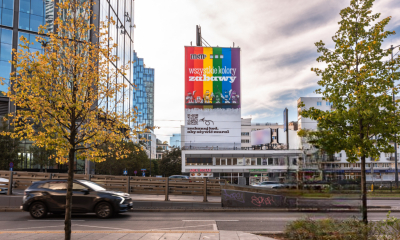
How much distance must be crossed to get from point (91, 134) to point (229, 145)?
228 ft

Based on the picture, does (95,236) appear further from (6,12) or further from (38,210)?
(6,12)

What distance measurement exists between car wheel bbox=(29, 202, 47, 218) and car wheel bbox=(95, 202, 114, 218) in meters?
2.25

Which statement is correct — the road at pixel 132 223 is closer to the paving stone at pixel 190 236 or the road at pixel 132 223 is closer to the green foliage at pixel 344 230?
the paving stone at pixel 190 236

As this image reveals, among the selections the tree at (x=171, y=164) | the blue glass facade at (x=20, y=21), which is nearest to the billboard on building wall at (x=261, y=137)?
the tree at (x=171, y=164)

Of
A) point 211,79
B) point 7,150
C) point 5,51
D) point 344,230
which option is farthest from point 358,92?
point 211,79

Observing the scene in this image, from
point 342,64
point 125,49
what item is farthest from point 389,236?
point 125,49

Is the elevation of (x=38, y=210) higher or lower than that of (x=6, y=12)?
lower

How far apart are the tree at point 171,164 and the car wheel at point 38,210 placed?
7240 cm

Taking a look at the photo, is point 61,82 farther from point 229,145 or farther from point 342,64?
point 229,145

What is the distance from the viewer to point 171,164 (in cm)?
8800

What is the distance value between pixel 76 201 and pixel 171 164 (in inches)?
2897

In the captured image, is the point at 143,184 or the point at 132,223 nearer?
the point at 132,223

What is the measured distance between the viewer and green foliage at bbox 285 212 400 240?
26.4 ft

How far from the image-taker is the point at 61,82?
912 centimetres
